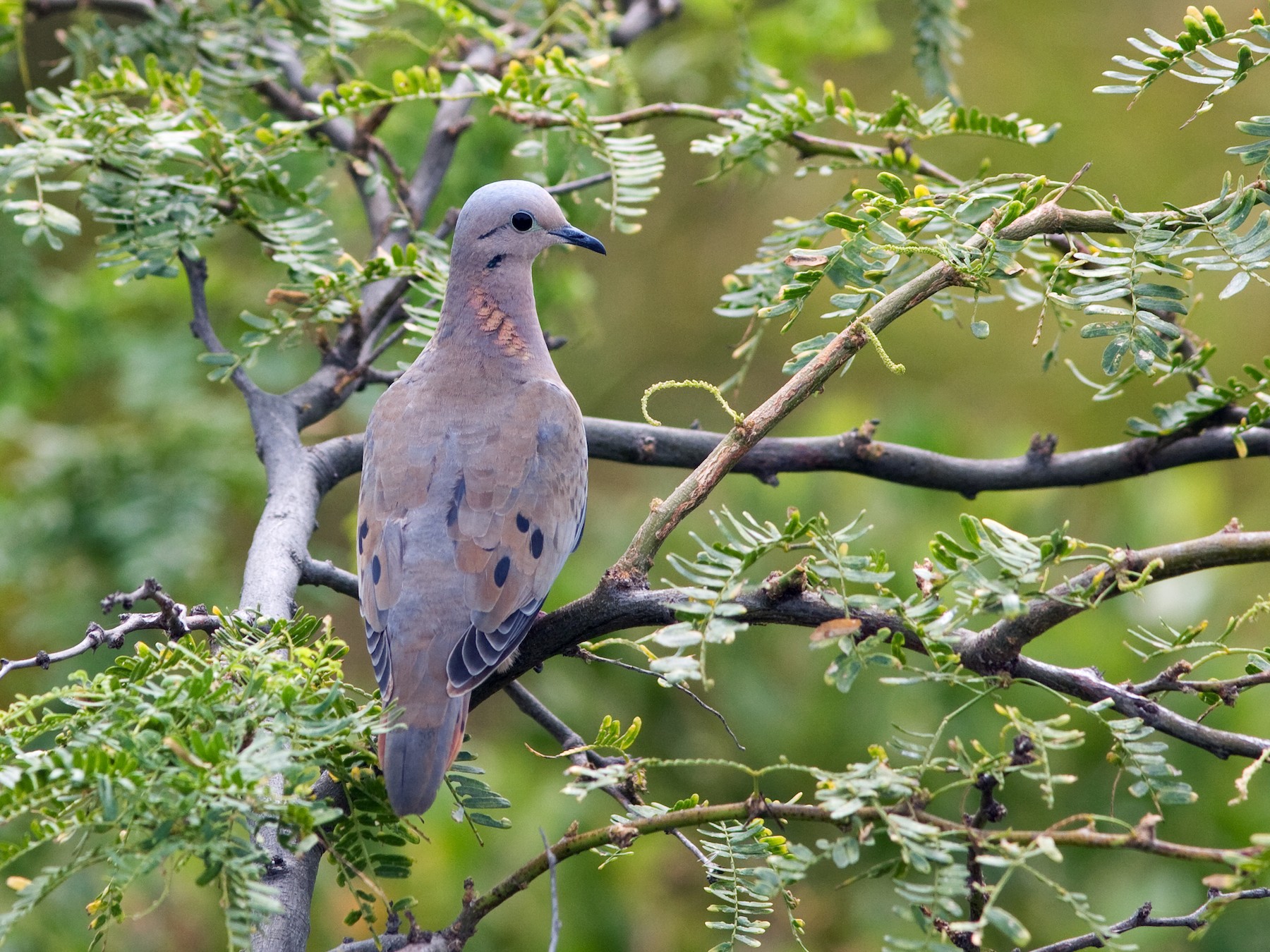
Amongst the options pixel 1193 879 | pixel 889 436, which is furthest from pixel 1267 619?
pixel 889 436

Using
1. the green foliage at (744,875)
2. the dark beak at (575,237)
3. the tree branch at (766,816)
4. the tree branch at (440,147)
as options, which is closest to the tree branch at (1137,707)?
the tree branch at (766,816)

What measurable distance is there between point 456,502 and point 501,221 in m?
0.68

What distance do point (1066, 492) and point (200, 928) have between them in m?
4.06

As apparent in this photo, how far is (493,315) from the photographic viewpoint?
2.47 metres

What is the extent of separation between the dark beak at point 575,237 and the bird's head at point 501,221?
0.07 ft

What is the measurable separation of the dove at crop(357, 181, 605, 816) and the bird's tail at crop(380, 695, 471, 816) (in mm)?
10

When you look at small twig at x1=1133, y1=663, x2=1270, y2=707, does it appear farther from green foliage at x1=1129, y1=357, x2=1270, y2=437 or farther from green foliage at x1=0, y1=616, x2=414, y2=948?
green foliage at x1=0, y1=616, x2=414, y2=948

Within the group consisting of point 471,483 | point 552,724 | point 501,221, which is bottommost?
point 552,724

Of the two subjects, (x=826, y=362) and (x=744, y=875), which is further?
(x=826, y=362)

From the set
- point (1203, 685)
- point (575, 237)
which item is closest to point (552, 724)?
point (1203, 685)

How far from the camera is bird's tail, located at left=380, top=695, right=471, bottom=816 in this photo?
1483 millimetres

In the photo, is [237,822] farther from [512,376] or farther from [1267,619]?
[1267,619]

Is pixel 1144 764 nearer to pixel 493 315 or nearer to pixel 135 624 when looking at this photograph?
pixel 135 624

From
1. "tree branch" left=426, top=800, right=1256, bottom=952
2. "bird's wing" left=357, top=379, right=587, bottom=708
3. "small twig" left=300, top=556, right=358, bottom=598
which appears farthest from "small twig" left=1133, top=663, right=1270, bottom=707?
"small twig" left=300, top=556, right=358, bottom=598
